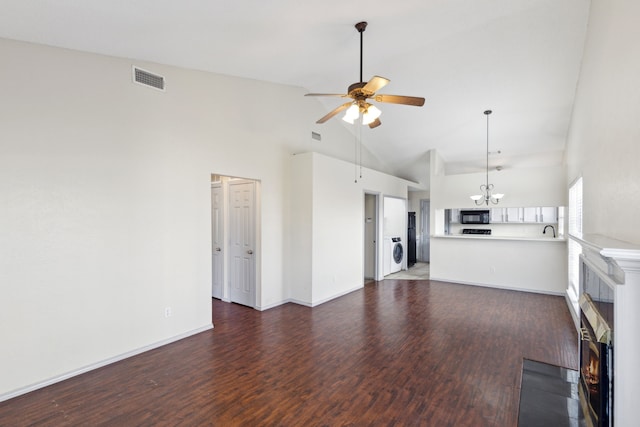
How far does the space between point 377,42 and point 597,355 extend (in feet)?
11.4

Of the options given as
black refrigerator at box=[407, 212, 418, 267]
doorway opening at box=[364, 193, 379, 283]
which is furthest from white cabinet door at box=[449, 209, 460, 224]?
doorway opening at box=[364, 193, 379, 283]

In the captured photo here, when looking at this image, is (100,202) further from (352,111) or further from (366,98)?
(366,98)

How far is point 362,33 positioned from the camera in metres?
3.29

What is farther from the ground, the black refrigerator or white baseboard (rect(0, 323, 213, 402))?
the black refrigerator

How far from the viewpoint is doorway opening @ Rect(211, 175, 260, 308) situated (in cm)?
489

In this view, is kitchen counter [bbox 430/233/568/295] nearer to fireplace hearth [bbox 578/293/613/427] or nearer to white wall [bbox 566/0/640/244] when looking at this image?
white wall [bbox 566/0/640/244]

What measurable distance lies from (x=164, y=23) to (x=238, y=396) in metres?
3.21

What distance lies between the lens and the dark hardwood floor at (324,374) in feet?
7.50

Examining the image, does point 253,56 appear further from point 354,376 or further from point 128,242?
point 354,376

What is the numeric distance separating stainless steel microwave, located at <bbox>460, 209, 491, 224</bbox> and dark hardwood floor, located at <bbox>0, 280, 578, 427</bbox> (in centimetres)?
425

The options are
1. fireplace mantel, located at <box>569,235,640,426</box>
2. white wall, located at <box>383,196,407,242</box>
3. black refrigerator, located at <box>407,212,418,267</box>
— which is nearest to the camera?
fireplace mantel, located at <box>569,235,640,426</box>

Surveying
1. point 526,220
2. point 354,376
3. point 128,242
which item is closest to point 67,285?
point 128,242

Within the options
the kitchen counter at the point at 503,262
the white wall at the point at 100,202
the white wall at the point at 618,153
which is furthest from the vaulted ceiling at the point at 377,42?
the kitchen counter at the point at 503,262

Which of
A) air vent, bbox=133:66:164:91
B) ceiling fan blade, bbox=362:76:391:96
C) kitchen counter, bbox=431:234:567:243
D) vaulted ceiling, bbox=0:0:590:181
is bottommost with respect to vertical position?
kitchen counter, bbox=431:234:567:243
